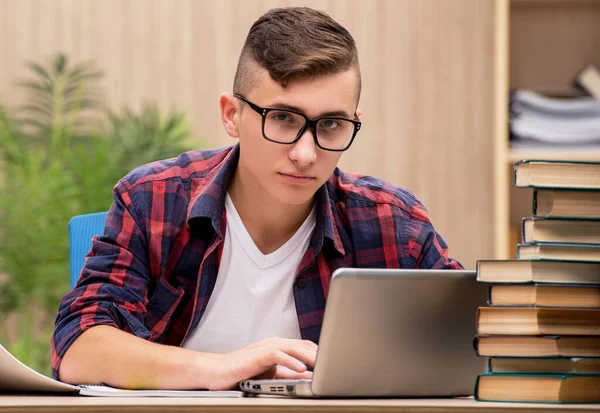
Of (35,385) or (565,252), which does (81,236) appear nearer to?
(35,385)

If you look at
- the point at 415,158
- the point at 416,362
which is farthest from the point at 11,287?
the point at 416,362

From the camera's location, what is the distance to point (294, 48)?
147 centimetres

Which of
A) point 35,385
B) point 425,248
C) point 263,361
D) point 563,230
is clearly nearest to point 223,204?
point 425,248

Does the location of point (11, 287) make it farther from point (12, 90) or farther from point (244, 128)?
point (244, 128)

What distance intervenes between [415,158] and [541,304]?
2.34 metres

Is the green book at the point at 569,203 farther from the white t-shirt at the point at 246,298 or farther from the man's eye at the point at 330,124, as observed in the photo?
the white t-shirt at the point at 246,298

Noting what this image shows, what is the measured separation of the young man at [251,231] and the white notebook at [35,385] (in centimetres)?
16

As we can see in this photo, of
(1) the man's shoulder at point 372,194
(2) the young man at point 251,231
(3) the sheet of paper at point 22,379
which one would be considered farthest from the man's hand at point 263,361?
(1) the man's shoulder at point 372,194

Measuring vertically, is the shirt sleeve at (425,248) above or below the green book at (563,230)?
below

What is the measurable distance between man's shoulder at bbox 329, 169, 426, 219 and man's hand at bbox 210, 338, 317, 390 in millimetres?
550

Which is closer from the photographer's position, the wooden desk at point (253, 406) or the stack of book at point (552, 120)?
the wooden desk at point (253, 406)

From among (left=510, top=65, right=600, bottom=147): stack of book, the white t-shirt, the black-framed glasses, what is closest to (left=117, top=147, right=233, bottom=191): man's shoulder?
the white t-shirt

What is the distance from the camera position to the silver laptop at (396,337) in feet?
3.34

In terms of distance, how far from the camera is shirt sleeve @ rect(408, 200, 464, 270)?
1.69 m
